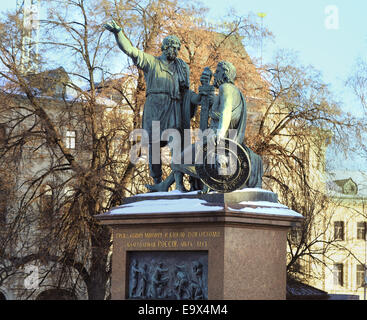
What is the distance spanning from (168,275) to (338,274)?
3805cm

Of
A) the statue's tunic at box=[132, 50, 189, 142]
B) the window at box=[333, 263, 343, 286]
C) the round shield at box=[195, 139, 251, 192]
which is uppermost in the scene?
the statue's tunic at box=[132, 50, 189, 142]

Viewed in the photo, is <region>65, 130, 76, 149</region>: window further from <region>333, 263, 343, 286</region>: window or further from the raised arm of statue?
<region>333, 263, 343, 286</region>: window

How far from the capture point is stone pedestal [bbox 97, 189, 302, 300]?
35.9 feet

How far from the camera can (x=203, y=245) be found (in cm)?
1109

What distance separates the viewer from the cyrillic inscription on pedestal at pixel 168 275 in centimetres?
1112

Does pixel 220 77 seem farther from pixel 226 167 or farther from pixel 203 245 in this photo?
pixel 203 245

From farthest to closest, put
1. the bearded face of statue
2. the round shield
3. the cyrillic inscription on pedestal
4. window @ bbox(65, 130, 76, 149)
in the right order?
window @ bbox(65, 130, 76, 149) < the bearded face of statue < the round shield < the cyrillic inscription on pedestal

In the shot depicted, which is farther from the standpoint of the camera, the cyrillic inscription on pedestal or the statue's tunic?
the statue's tunic

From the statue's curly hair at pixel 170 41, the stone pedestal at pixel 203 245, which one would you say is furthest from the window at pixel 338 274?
the stone pedestal at pixel 203 245

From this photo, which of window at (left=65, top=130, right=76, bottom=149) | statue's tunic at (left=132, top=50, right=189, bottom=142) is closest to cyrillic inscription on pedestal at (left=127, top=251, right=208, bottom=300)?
statue's tunic at (left=132, top=50, right=189, bottom=142)

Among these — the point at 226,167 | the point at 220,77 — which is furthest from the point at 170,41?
the point at 226,167
